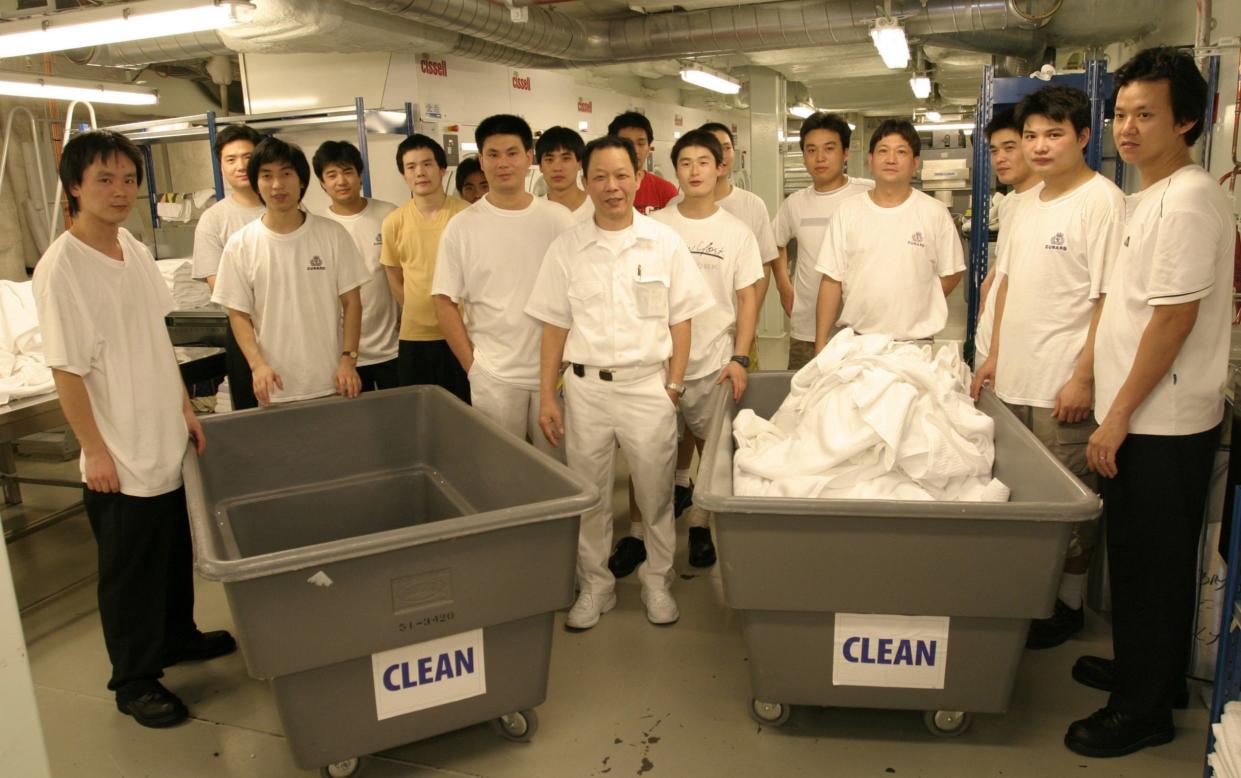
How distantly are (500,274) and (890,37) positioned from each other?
3768 millimetres

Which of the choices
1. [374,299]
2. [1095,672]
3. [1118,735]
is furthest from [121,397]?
[1095,672]

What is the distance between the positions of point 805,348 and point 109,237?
2514mm

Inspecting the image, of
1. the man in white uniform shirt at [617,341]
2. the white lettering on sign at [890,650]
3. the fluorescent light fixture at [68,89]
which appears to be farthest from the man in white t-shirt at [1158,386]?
the fluorescent light fixture at [68,89]

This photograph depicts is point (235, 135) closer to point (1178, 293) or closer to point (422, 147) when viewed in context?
point (422, 147)

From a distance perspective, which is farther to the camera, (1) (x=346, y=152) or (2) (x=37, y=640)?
(1) (x=346, y=152)

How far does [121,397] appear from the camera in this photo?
229cm

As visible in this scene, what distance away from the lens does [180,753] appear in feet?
7.68

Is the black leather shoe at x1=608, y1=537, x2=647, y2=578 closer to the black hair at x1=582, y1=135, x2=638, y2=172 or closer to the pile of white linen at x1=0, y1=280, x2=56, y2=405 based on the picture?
the black hair at x1=582, y1=135, x2=638, y2=172

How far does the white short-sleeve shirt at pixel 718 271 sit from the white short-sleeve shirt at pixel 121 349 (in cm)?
167

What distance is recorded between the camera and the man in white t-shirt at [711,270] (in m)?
3.13

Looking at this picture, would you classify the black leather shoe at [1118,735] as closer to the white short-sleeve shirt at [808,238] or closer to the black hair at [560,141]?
the white short-sleeve shirt at [808,238]

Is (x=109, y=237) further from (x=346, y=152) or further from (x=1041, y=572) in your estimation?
(x=1041, y=572)

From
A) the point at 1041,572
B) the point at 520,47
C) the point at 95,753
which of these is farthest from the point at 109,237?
the point at 520,47

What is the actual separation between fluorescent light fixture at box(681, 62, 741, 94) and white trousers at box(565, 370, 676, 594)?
4.89 meters
